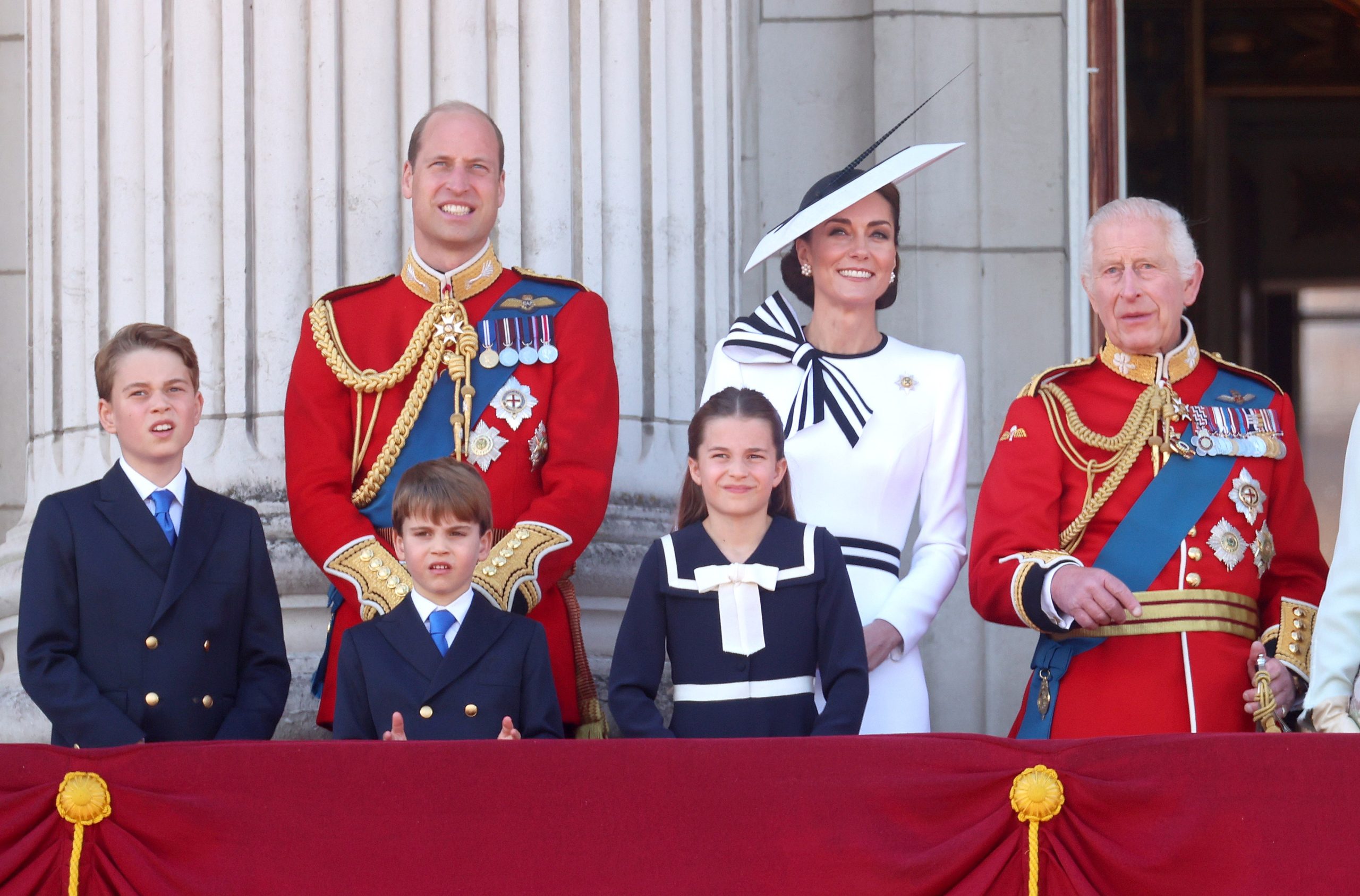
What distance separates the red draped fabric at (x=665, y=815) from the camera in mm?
2984

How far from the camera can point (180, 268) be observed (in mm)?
4945

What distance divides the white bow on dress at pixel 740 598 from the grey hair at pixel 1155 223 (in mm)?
942

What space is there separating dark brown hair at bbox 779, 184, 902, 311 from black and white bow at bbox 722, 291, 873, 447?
91 mm

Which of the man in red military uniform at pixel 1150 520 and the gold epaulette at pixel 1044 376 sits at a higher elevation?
the gold epaulette at pixel 1044 376

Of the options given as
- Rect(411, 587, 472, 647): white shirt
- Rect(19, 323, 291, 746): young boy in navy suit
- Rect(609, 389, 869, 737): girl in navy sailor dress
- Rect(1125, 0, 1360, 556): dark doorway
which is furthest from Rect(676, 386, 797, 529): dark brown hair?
Rect(1125, 0, 1360, 556): dark doorway

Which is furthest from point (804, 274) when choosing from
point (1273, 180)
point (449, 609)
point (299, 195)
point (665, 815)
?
point (1273, 180)

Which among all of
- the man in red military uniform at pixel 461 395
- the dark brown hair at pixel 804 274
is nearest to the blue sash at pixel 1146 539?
the dark brown hair at pixel 804 274

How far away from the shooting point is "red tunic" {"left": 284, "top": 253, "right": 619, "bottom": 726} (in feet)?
13.2

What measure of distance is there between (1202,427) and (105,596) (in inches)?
79.5

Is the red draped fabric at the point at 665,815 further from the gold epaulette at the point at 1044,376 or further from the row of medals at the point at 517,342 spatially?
the row of medals at the point at 517,342

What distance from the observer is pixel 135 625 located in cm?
→ 371

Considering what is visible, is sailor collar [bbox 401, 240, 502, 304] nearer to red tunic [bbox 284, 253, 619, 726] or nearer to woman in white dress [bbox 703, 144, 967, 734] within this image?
red tunic [bbox 284, 253, 619, 726]

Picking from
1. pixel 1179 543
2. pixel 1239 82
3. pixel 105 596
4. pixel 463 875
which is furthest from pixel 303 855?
pixel 1239 82

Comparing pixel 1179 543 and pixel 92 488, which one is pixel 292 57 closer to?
pixel 92 488
